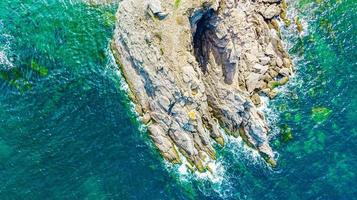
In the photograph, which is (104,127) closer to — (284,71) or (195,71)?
(195,71)

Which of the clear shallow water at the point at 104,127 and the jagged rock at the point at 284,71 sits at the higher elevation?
the jagged rock at the point at 284,71

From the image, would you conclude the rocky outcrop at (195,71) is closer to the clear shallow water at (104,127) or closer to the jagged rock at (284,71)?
the jagged rock at (284,71)

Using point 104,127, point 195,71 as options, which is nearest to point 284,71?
point 195,71

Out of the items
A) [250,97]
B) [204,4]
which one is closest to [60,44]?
[204,4]

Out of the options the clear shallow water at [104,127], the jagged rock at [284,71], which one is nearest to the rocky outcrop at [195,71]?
the jagged rock at [284,71]

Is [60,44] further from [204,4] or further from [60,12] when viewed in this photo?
[204,4]

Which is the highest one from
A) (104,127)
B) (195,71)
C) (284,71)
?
(284,71)

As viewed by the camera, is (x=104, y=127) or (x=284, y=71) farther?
(x=284, y=71)
